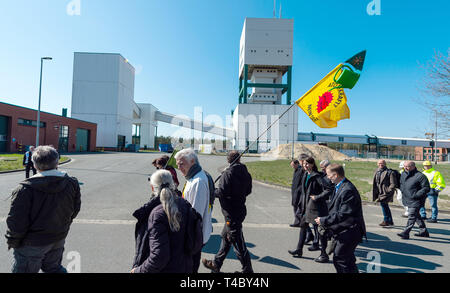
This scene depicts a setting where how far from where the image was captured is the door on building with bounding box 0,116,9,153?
26.7m

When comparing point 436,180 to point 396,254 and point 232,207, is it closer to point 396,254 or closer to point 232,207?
point 396,254

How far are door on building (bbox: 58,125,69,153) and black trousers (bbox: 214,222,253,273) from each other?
126 ft

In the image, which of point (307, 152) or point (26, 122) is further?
point (307, 152)

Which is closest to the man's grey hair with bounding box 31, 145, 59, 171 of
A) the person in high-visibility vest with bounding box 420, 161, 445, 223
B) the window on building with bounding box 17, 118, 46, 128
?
the person in high-visibility vest with bounding box 420, 161, 445, 223

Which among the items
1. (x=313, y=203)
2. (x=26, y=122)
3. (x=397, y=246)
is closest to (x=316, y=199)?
(x=313, y=203)

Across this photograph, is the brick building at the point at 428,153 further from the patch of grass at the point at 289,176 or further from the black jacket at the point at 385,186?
the black jacket at the point at 385,186

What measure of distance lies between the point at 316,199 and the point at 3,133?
34.4 metres

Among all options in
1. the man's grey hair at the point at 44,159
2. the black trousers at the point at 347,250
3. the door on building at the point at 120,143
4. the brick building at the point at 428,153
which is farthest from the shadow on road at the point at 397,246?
the brick building at the point at 428,153

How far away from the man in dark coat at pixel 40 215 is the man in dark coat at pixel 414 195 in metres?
6.17

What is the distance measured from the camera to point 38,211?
235cm

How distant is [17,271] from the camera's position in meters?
2.38

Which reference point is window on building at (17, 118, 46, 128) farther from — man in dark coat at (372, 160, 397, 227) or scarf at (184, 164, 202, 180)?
man in dark coat at (372, 160, 397, 227)

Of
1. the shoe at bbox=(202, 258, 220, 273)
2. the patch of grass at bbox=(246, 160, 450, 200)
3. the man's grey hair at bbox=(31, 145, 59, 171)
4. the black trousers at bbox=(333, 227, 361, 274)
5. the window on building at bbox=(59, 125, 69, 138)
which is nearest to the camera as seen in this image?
the man's grey hair at bbox=(31, 145, 59, 171)

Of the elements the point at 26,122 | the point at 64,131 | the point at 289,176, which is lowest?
the point at 289,176
